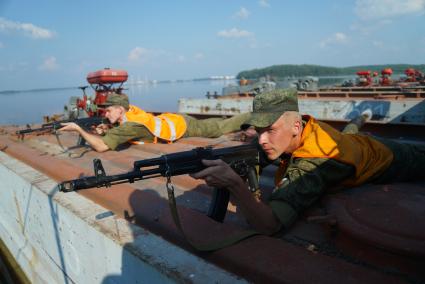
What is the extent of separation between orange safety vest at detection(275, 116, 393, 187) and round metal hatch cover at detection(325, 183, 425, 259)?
165mm

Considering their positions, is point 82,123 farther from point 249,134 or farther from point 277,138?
point 277,138

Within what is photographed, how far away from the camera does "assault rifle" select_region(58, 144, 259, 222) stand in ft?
6.23

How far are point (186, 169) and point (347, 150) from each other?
3.74ft

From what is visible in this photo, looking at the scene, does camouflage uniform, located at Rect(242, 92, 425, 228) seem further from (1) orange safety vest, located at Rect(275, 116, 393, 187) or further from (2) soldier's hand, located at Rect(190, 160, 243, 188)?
(2) soldier's hand, located at Rect(190, 160, 243, 188)

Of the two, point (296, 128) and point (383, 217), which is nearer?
point (383, 217)

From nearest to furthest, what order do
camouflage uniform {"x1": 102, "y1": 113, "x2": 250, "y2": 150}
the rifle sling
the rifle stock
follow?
the rifle sling, camouflage uniform {"x1": 102, "y1": 113, "x2": 250, "y2": 150}, the rifle stock

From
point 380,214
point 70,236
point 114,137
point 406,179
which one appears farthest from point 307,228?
point 114,137

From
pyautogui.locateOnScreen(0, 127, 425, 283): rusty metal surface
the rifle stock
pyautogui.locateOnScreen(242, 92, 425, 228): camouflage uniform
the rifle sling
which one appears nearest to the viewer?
pyautogui.locateOnScreen(0, 127, 425, 283): rusty metal surface

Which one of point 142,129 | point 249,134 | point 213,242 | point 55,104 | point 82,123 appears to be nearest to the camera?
point 213,242

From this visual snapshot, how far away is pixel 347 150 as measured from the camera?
2.12 m

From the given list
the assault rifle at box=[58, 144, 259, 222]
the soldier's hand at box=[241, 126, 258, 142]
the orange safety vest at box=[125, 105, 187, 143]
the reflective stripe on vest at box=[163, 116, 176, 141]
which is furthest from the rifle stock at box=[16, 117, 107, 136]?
the assault rifle at box=[58, 144, 259, 222]

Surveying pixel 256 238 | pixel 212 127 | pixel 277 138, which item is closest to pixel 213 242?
pixel 256 238

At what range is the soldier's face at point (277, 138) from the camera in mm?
2150

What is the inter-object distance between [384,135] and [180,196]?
135 inches
